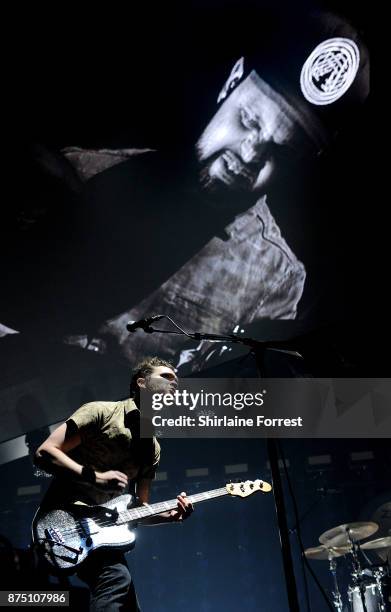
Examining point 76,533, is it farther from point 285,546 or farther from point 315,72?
point 315,72

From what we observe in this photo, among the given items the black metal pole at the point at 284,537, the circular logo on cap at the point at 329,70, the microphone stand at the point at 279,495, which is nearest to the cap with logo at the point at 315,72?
the circular logo on cap at the point at 329,70

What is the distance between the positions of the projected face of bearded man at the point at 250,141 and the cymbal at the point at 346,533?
414cm

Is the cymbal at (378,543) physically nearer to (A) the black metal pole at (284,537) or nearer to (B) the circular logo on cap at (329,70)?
(A) the black metal pole at (284,537)

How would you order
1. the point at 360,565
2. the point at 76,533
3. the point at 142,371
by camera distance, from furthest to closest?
the point at 360,565 < the point at 142,371 < the point at 76,533

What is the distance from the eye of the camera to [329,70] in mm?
5453

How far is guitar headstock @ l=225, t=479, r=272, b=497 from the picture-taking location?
3.48m

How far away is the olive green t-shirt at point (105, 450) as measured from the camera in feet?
8.22

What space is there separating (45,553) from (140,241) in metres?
3.89

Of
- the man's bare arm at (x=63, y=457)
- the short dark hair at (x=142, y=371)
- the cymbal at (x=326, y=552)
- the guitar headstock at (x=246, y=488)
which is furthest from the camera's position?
the cymbal at (x=326, y=552)

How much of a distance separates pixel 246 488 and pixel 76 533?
1541 mm

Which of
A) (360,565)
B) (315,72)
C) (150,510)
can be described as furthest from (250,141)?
(360,565)

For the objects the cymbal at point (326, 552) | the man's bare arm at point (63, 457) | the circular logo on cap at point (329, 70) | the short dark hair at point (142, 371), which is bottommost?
the cymbal at point (326, 552)

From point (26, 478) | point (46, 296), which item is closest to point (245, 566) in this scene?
point (26, 478)

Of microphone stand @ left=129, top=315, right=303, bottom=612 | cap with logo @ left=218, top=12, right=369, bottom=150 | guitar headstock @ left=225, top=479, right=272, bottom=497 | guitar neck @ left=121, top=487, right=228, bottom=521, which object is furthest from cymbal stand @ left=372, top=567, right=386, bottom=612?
cap with logo @ left=218, top=12, right=369, bottom=150
